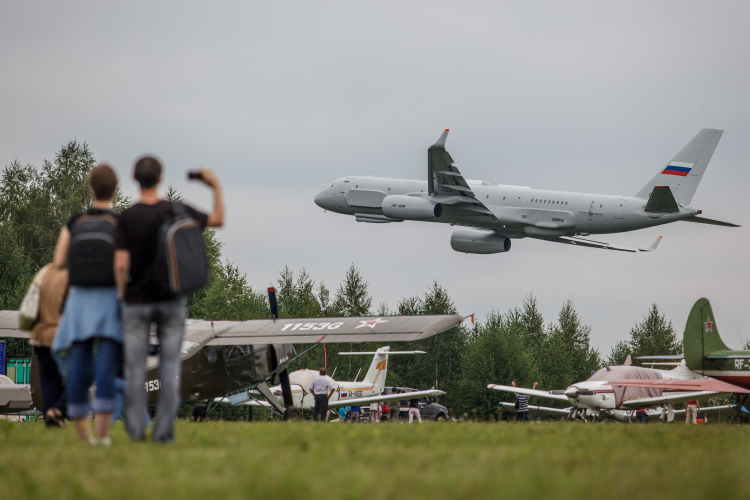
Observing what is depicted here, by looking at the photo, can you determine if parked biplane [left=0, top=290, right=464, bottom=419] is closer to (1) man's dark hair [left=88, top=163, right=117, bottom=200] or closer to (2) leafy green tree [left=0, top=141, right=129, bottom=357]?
(1) man's dark hair [left=88, top=163, right=117, bottom=200]

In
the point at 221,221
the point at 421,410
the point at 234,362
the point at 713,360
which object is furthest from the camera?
the point at 421,410

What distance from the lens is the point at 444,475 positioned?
464cm

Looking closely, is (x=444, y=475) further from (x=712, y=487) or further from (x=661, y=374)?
(x=661, y=374)

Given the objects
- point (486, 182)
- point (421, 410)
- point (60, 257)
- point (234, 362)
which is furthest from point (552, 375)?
point (60, 257)

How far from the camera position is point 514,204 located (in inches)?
1674

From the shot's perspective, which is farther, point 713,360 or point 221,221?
point 713,360

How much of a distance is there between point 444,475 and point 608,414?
3056cm

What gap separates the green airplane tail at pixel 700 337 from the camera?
76.5 ft

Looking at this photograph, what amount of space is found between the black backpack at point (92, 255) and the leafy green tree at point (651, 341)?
79.5 metres

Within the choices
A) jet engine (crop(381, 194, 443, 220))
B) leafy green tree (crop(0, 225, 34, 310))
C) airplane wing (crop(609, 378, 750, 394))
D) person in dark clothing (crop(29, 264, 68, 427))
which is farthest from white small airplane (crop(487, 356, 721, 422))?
leafy green tree (crop(0, 225, 34, 310))

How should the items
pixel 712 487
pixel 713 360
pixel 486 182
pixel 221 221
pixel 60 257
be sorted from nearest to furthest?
1. pixel 712 487
2. pixel 221 221
3. pixel 60 257
4. pixel 713 360
5. pixel 486 182

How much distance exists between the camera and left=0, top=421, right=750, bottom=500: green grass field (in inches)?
163

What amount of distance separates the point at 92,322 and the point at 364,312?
73.9 meters

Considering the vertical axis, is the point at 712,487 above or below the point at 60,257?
below
